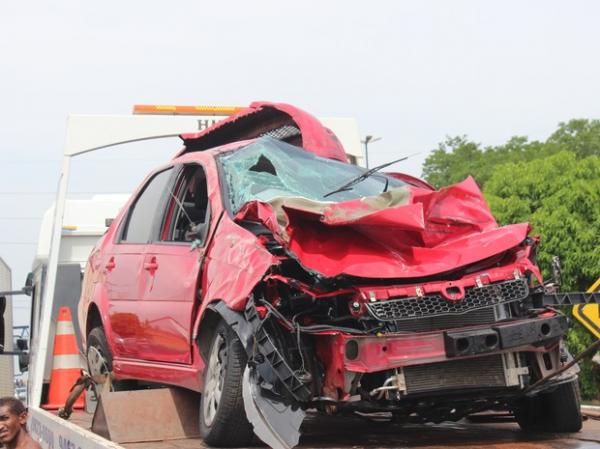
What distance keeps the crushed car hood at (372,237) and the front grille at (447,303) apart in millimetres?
126

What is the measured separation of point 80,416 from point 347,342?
3.06 meters

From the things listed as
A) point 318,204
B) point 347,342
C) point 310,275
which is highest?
point 318,204

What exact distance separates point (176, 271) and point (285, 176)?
83 cm

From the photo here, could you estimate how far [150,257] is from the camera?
23.0 ft

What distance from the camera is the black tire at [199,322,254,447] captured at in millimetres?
5531

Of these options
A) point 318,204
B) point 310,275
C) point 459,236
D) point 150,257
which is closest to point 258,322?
point 310,275

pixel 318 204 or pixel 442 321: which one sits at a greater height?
pixel 318 204

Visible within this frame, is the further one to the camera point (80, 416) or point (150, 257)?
point (80, 416)

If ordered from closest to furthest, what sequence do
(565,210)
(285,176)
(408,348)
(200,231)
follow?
(408,348)
(200,231)
(285,176)
(565,210)

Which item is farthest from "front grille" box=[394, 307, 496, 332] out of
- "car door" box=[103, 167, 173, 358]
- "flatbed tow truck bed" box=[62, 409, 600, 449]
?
"car door" box=[103, 167, 173, 358]

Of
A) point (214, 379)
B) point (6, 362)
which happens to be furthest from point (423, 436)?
point (6, 362)

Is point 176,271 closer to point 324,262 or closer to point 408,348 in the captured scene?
point 324,262

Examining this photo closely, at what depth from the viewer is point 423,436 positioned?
6211 mm

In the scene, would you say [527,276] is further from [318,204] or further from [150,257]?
[150,257]
